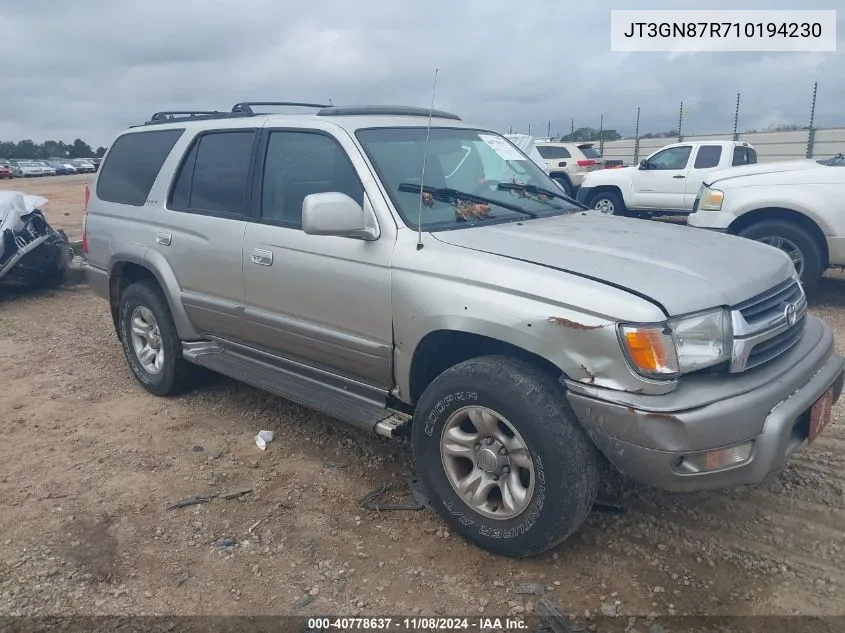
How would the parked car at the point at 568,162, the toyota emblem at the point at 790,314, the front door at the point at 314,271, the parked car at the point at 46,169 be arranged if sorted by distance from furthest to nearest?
the parked car at the point at 46,169 → the parked car at the point at 568,162 → the front door at the point at 314,271 → the toyota emblem at the point at 790,314

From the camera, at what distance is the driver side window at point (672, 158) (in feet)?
39.2

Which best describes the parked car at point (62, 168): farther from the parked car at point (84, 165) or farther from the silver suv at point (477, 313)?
the silver suv at point (477, 313)

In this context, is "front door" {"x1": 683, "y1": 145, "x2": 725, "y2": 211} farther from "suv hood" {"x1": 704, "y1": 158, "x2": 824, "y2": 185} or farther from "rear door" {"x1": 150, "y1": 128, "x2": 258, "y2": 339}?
"rear door" {"x1": 150, "y1": 128, "x2": 258, "y2": 339}

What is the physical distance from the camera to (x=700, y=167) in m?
11.7

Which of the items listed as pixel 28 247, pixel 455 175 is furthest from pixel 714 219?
pixel 28 247

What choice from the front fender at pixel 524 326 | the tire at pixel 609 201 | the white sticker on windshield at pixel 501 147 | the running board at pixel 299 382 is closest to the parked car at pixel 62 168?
the tire at pixel 609 201

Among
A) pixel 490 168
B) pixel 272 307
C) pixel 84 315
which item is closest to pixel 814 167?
pixel 490 168

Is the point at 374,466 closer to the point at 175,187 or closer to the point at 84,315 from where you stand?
the point at 175,187

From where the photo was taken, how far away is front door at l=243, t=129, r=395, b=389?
3.30m

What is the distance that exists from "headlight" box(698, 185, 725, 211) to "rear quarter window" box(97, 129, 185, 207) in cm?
525

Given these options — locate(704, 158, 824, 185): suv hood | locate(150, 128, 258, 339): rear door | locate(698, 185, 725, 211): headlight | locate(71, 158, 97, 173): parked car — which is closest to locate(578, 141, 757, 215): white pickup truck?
locate(704, 158, 824, 185): suv hood

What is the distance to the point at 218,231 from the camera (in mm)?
4078

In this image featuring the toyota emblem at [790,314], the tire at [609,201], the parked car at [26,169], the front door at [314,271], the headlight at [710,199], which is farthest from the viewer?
the parked car at [26,169]

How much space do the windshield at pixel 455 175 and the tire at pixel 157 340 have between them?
6.65 ft
